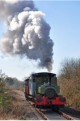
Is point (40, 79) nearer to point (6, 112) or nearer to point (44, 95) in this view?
point (44, 95)

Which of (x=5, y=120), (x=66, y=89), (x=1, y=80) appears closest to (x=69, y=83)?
(x=66, y=89)

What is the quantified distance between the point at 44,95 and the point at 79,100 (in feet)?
22.2

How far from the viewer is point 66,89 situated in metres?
36.8

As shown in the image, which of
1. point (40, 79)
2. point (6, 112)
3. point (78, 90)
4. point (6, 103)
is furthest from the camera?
point (78, 90)

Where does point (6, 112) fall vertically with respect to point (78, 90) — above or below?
below

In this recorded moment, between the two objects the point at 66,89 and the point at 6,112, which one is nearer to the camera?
the point at 6,112

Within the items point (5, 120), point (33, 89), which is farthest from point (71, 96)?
point (5, 120)

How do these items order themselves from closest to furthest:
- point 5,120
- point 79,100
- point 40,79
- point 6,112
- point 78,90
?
point 5,120 < point 6,112 < point 40,79 < point 79,100 < point 78,90

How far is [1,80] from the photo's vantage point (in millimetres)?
25969

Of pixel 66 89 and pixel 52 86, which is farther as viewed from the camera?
pixel 66 89

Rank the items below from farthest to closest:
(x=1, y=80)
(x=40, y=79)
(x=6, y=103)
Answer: (x=40, y=79) < (x=1, y=80) < (x=6, y=103)

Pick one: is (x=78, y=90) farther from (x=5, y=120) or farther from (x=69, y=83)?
(x=5, y=120)

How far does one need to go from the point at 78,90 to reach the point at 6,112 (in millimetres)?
14628

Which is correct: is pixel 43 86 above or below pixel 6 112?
above
